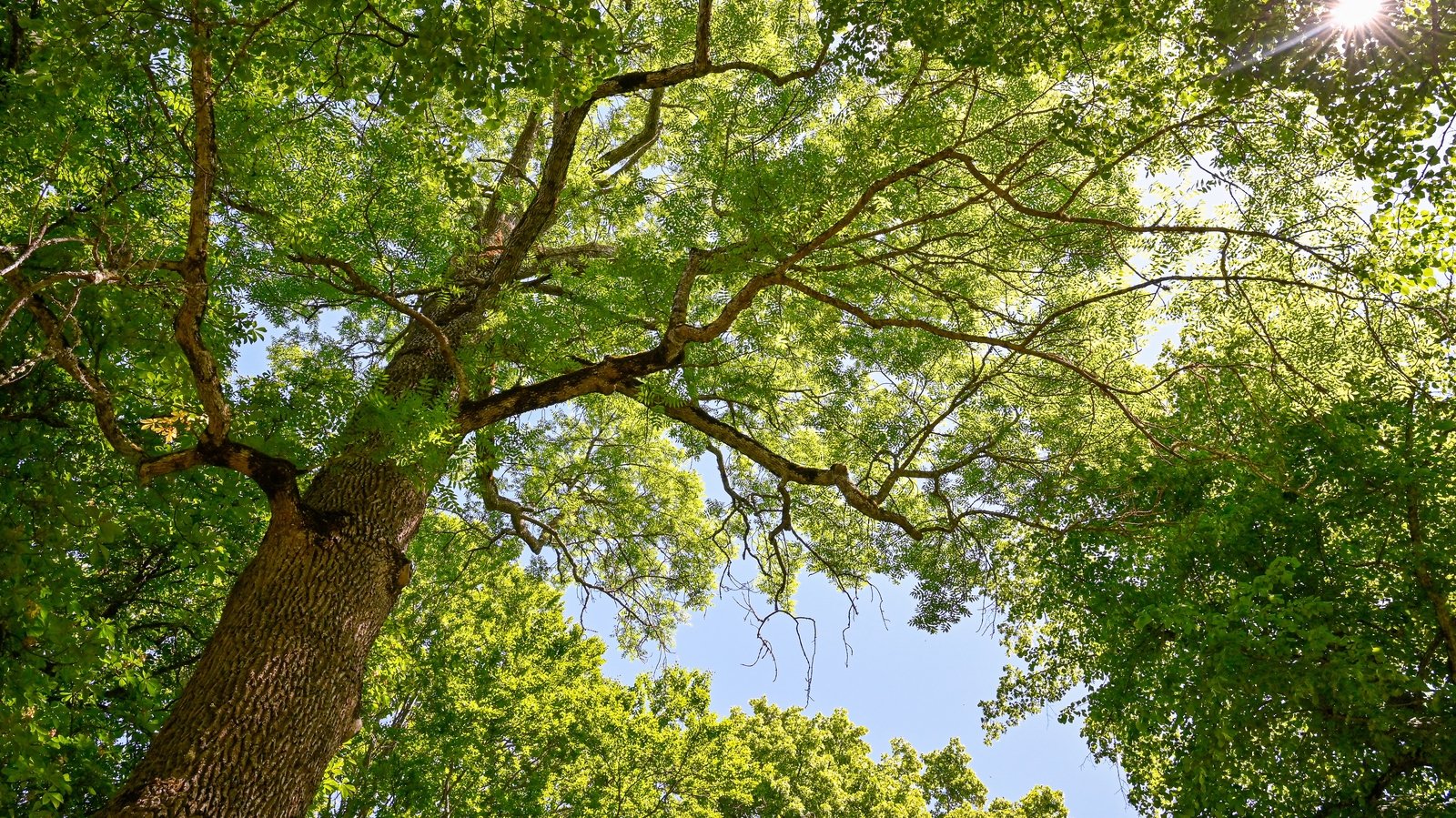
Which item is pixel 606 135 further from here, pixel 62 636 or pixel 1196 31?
pixel 62 636

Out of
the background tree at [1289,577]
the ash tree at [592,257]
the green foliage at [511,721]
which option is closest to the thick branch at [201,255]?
the ash tree at [592,257]

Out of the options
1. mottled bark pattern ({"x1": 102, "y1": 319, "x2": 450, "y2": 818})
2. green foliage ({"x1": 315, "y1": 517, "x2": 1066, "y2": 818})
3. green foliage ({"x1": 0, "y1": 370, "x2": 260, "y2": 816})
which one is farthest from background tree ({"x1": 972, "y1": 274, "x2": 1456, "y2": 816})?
green foliage ({"x1": 315, "y1": 517, "x2": 1066, "y2": 818})

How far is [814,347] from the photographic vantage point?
7.89 meters

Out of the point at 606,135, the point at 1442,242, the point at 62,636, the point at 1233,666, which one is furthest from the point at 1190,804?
the point at 606,135

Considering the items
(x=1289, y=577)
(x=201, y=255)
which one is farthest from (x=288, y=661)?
(x=1289, y=577)

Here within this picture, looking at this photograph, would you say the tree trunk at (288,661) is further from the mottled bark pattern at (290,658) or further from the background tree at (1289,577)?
the background tree at (1289,577)

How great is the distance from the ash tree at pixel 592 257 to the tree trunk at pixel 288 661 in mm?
16

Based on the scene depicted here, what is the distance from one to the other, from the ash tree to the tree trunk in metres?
0.02

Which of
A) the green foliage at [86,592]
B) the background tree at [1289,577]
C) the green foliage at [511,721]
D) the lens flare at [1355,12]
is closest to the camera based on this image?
the lens flare at [1355,12]

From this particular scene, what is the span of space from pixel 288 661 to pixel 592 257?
5199 millimetres

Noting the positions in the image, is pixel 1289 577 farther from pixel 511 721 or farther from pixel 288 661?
pixel 511 721

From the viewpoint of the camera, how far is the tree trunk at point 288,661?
3.20 meters

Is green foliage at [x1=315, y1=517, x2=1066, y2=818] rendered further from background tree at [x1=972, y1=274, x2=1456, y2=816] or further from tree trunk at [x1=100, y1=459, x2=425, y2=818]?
background tree at [x1=972, y1=274, x2=1456, y2=816]

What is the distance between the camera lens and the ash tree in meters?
3.35
